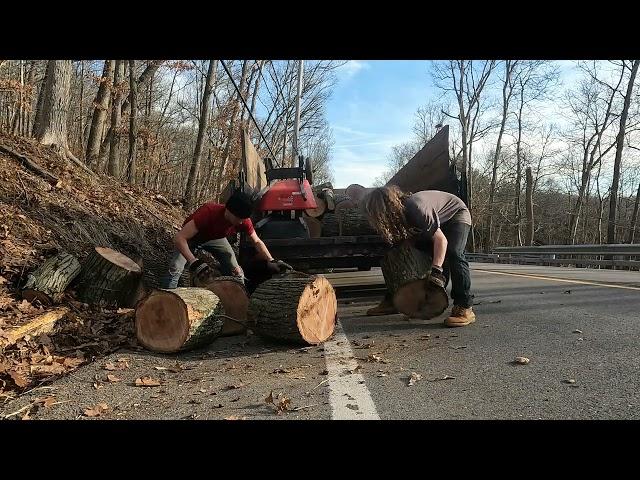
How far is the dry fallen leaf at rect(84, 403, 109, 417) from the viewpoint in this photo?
2809 millimetres

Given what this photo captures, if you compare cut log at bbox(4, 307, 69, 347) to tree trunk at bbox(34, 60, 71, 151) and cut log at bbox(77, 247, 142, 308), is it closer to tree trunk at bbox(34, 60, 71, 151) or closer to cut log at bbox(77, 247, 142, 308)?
cut log at bbox(77, 247, 142, 308)

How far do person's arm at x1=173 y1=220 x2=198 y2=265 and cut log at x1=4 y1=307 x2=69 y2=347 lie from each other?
1.39m

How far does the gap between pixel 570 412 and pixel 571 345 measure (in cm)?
166

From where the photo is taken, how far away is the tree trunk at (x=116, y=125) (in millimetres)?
15188

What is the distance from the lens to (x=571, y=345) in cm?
401

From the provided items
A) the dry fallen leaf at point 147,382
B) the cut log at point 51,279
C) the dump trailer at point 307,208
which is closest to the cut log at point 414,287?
the dump trailer at point 307,208

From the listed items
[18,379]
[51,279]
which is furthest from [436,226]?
[51,279]

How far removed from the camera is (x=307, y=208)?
727 cm

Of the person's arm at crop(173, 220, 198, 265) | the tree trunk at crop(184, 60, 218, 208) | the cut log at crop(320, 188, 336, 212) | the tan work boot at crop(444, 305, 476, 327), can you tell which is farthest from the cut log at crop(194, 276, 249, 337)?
the tree trunk at crop(184, 60, 218, 208)

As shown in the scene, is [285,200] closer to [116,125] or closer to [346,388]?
[346,388]

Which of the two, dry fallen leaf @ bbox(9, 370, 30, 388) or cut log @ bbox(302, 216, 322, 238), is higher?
cut log @ bbox(302, 216, 322, 238)

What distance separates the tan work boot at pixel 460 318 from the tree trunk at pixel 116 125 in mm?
12157

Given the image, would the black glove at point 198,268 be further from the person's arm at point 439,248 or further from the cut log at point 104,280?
the person's arm at point 439,248
